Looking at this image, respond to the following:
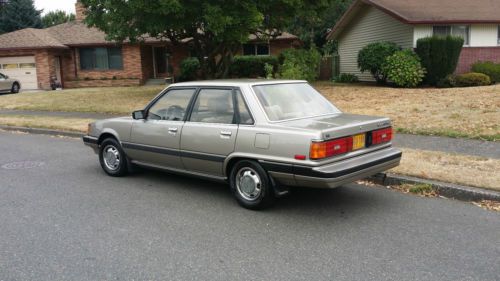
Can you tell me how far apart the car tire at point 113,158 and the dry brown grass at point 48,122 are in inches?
198

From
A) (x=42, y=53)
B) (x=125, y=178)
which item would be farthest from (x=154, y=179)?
(x=42, y=53)

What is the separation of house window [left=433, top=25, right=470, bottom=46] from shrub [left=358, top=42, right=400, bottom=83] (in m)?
2.15

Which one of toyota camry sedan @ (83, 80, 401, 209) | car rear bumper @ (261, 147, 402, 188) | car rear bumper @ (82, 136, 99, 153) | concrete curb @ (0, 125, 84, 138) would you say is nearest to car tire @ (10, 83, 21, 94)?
concrete curb @ (0, 125, 84, 138)

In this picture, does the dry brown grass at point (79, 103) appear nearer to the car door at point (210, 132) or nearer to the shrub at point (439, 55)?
the car door at point (210, 132)

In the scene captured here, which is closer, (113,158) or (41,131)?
(113,158)

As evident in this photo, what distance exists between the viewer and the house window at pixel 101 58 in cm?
3114

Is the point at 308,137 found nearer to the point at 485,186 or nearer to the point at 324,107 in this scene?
the point at 324,107

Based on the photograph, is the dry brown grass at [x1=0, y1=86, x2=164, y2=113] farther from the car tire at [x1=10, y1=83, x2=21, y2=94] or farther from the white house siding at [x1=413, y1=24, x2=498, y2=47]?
the white house siding at [x1=413, y1=24, x2=498, y2=47]

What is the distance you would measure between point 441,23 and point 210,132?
17777 mm

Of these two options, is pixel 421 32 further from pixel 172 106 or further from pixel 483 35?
pixel 172 106

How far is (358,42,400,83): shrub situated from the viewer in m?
20.5

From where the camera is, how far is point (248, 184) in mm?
5699

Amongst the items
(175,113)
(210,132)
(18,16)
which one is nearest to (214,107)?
(210,132)

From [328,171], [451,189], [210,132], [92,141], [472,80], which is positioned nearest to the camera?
[328,171]
